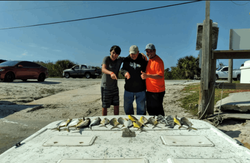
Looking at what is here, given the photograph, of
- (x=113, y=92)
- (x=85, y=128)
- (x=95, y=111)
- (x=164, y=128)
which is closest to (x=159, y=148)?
(x=164, y=128)

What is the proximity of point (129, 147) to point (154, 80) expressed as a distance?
182 centimetres

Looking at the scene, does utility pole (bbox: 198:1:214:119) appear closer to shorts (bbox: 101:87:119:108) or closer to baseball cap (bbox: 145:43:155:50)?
baseball cap (bbox: 145:43:155:50)

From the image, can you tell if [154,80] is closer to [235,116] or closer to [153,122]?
[153,122]

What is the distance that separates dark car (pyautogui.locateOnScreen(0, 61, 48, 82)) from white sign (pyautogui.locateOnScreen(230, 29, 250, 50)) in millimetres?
12917

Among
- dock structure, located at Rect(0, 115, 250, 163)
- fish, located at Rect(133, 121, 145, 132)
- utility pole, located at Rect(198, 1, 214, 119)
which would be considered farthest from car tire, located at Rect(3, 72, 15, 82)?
fish, located at Rect(133, 121, 145, 132)

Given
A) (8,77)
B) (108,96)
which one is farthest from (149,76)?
(8,77)

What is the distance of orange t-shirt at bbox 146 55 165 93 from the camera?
3.54 meters

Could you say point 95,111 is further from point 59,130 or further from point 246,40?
point 246,40

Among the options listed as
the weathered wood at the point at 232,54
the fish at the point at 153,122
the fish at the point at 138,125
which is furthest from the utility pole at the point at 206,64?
the fish at the point at 138,125

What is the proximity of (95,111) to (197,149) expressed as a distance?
4776 mm

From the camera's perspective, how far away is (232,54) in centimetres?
483

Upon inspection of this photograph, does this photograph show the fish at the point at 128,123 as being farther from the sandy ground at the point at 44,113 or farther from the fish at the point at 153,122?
the sandy ground at the point at 44,113

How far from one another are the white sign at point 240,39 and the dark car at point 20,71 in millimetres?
12917

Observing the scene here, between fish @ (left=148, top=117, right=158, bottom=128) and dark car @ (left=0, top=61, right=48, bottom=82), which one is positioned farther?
dark car @ (left=0, top=61, right=48, bottom=82)
